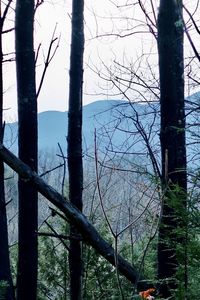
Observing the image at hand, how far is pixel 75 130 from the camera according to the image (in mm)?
6832

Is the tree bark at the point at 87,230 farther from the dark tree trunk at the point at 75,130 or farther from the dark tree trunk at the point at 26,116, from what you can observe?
the dark tree trunk at the point at 75,130

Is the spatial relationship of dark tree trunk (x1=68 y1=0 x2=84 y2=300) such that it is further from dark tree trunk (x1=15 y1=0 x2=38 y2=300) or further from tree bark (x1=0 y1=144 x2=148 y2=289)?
tree bark (x1=0 y1=144 x2=148 y2=289)

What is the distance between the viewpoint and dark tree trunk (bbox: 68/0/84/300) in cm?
666

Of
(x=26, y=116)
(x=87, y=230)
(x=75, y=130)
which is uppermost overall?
(x=75, y=130)

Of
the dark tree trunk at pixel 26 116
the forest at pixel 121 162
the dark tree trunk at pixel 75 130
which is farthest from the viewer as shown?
the dark tree trunk at pixel 75 130

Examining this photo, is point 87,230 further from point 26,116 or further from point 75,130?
point 75,130

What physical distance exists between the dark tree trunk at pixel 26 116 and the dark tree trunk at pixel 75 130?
0.91 metres

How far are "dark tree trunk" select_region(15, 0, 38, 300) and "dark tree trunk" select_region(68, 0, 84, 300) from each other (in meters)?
0.91

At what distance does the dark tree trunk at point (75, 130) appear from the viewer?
262 inches

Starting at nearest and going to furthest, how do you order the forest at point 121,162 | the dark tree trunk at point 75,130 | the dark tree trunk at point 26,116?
the forest at point 121,162
the dark tree trunk at point 26,116
the dark tree trunk at point 75,130

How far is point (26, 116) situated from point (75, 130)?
122cm

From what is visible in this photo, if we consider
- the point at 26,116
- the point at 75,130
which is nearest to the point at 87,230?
the point at 26,116

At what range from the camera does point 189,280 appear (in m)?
2.70

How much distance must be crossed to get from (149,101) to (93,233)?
3.53 metres
